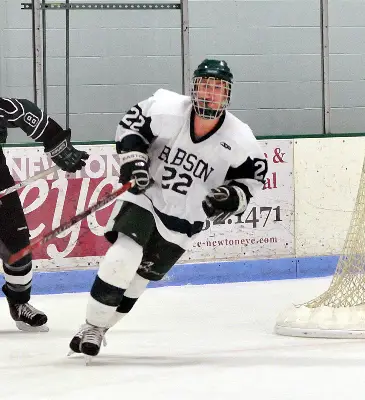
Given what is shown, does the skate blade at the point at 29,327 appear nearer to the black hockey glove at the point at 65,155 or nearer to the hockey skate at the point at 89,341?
the black hockey glove at the point at 65,155

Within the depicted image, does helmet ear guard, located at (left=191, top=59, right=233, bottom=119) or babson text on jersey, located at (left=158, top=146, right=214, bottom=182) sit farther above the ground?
helmet ear guard, located at (left=191, top=59, right=233, bottom=119)

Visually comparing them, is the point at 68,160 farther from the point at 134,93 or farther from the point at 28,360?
the point at 134,93

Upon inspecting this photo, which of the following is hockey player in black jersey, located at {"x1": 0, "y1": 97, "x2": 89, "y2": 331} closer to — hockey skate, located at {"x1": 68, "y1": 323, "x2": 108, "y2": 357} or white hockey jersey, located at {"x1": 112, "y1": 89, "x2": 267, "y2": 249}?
white hockey jersey, located at {"x1": 112, "y1": 89, "x2": 267, "y2": 249}

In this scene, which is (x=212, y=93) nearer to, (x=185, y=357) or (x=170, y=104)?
(x=170, y=104)

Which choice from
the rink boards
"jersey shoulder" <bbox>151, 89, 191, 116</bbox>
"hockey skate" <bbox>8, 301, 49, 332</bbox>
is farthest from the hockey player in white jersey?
the rink boards

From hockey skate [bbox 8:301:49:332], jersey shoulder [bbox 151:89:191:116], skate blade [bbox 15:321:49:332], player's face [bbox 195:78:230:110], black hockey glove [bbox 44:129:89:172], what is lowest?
skate blade [bbox 15:321:49:332]

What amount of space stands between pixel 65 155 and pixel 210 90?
692mm

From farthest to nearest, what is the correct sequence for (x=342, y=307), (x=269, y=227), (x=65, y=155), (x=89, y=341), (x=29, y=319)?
(x=269, y=227)
(x=29, y=319)
(x=342, y=307)
(x=65, y=155)
(x=89, y=341)

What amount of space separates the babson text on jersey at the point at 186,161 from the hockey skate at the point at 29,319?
1033 millimetres

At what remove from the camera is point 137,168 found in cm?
324

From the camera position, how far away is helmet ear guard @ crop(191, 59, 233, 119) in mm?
3248

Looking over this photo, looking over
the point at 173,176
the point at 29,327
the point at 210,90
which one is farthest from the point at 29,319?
the point at 210,90

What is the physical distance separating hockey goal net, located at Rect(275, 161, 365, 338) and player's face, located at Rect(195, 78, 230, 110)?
40.6 inches

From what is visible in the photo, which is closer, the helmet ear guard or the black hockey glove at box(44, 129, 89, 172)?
the helmet ear guard
